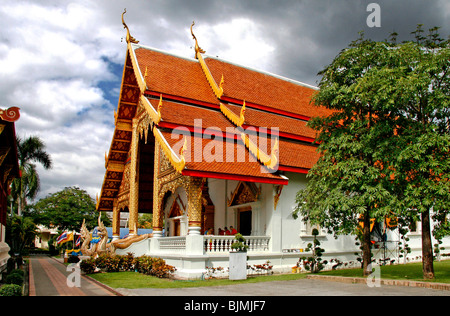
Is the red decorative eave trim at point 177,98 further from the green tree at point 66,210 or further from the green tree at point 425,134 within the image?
the green tree at point 66,210

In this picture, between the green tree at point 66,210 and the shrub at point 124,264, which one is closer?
the shrub at point 124,264

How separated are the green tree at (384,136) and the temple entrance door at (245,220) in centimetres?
384

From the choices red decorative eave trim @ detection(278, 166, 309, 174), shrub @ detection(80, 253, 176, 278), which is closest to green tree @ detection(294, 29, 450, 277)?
red decorative eave trim @ detection(278, 166, 309, 174)

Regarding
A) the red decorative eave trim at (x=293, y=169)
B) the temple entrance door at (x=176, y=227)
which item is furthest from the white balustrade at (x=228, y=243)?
the temple entrance door at (x=176, y=227)

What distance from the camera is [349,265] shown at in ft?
48.4

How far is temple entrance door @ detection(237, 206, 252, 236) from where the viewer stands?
49.2 feet

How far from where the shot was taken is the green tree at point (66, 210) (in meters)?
42.2

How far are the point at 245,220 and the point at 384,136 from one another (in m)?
6.56

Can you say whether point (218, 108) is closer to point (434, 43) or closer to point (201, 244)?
point (201, 244)

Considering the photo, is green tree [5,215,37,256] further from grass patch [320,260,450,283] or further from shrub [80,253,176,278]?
grass patch [320,260,450,283]

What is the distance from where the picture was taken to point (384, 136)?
10383mm

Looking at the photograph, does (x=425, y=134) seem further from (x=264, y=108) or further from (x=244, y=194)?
(x=264, y=108)

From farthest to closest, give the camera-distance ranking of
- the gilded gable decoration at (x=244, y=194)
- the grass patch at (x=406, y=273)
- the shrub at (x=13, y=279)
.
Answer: the gilded gable decoration at (x=244, y=194) → the grass patch at (x=406, y=273) → the shrub at (x=13, y=279)

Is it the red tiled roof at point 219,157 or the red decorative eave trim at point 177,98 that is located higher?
the red decorative eave trim at point 177,98
